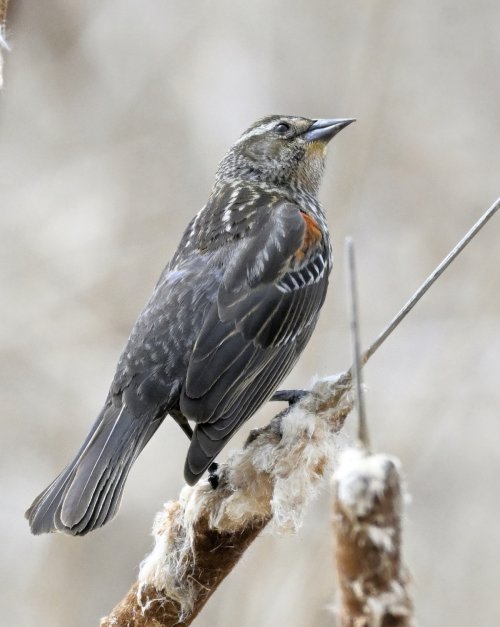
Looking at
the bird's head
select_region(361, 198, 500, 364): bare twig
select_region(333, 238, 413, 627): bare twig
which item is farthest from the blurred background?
select_region(333, 238, 413, 627): bare twig

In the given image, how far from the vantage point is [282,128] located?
3801 millimetres

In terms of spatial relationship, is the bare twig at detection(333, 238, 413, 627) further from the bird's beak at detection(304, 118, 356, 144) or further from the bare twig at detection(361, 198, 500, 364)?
the bird's beak at detection(304, 118, 356, 144)

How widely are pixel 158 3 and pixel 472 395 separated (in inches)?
97.7

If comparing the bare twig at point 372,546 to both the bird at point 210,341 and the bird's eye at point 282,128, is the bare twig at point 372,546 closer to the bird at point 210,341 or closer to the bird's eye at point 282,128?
the bird at point 210,341

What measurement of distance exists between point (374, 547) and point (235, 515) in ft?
3.17

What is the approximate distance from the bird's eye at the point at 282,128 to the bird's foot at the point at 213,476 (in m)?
1.59

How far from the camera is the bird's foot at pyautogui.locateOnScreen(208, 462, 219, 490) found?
2.41 meters

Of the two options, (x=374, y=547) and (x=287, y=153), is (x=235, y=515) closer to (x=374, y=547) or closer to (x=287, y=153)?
(x=374, y=547)

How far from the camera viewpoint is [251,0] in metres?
4.73

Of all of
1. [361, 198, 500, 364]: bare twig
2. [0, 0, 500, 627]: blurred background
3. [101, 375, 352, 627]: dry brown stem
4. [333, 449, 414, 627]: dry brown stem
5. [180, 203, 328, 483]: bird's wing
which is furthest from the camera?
[0, 0, 500, 627]: blurred background

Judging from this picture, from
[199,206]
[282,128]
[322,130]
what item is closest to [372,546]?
[322,130]

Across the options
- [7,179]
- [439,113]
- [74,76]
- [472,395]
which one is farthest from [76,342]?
[439,113]

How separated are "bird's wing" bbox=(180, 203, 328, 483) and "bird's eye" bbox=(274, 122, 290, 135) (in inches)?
19.8

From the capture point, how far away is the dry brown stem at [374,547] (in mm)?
1235
